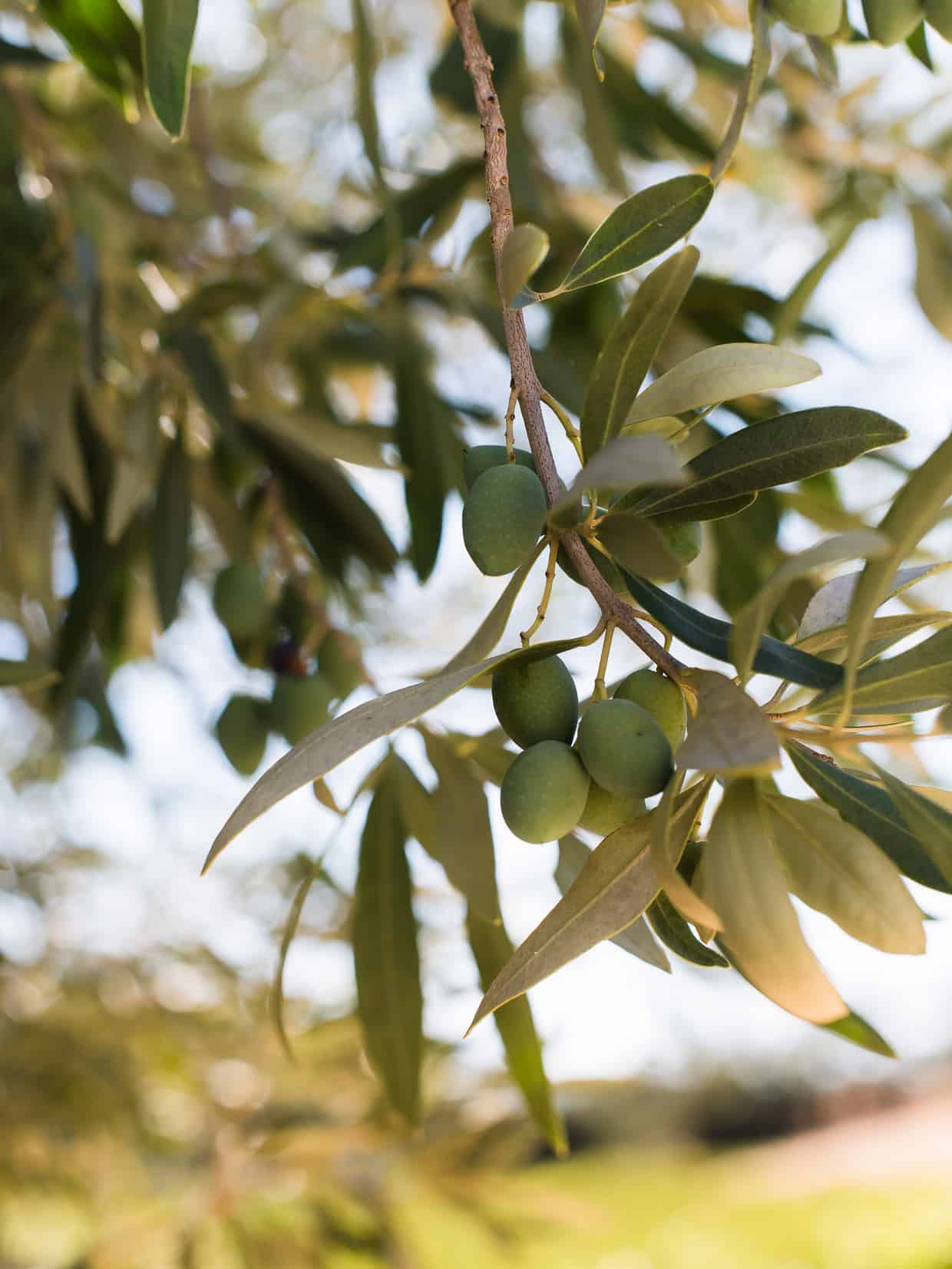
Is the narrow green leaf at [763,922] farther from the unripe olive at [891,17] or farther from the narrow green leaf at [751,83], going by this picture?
the unripe olive at [891,17]

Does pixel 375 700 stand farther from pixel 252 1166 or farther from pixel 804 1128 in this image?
pixel 804 1128

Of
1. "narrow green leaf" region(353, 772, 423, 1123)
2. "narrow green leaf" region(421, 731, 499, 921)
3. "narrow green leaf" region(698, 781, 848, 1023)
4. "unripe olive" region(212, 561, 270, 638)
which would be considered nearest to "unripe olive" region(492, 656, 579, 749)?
"narrow green leaf" region(698, 781, 848, 1023)

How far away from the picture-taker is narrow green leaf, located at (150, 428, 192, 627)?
1.13 m

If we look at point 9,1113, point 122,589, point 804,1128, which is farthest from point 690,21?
point 804,1128

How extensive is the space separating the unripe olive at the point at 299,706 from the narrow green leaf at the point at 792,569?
2.05 ft

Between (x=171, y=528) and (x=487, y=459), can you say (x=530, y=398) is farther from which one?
(x=171, y=528)

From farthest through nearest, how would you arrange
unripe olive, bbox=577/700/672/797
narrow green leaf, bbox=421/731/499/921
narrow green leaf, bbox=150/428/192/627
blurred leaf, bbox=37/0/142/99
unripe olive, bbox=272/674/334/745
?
1. narrow green leaf, bbox=150/428/192/627
2. unripe olive, bbox=272/674/334/745
3. blurred leaf, bbox=37/0/142/99
4. narrow green leaf, bbox=421/731/499/921
5. unripe olive, bbox=577/700/672/797

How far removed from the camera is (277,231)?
4.79ft

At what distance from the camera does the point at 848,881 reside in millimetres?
425

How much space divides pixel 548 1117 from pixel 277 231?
1149mm

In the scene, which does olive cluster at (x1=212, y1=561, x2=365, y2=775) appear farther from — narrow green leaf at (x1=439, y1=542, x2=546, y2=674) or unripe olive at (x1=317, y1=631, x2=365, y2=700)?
narrow green leaf at (x1=439, y1=542, x2=546, y2=674)

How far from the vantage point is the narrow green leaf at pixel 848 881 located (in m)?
0.42

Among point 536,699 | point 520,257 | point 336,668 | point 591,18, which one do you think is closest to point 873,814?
point 536,699

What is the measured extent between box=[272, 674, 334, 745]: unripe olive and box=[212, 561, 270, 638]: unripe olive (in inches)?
4.2
